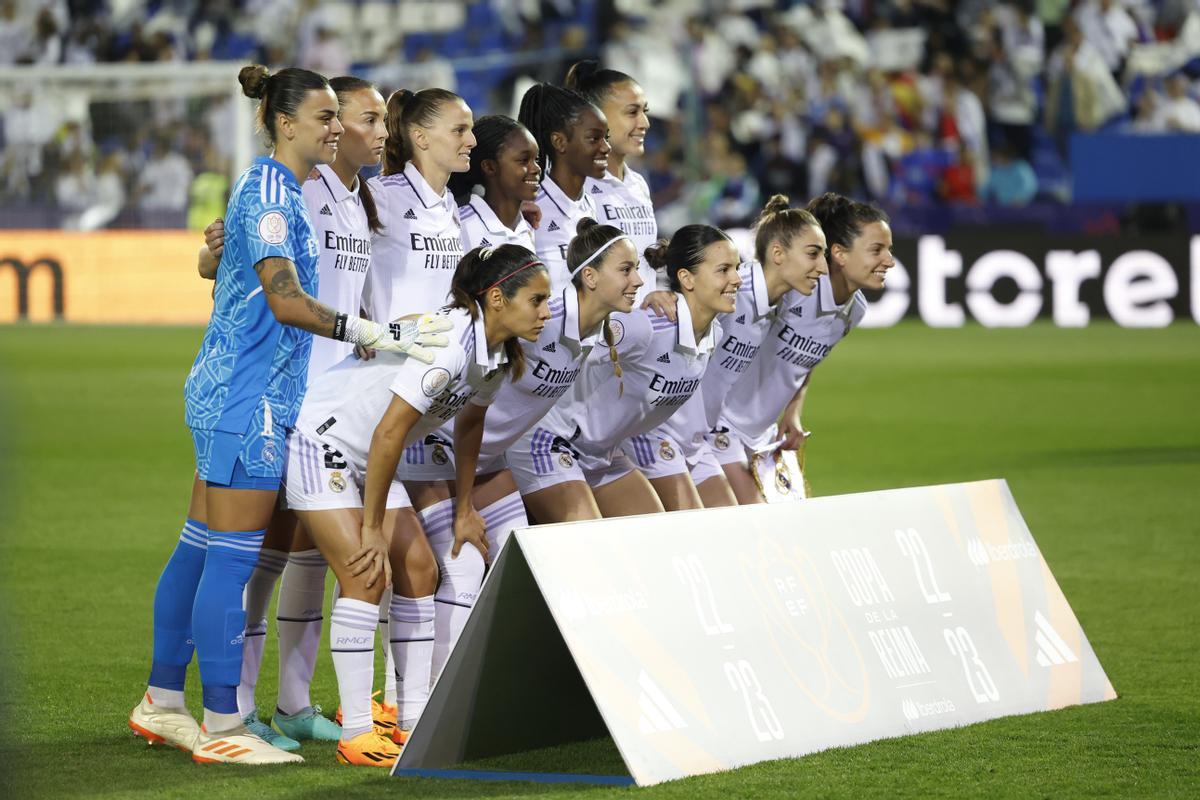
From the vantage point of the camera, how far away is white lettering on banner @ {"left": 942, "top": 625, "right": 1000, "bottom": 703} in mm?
5223

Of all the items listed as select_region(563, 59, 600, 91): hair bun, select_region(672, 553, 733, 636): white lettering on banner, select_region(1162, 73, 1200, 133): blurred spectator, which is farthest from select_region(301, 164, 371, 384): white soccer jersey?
select_region(1162, 73, 1200, 133): blurred spectator

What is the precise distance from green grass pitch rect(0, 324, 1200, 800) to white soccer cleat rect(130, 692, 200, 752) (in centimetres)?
5

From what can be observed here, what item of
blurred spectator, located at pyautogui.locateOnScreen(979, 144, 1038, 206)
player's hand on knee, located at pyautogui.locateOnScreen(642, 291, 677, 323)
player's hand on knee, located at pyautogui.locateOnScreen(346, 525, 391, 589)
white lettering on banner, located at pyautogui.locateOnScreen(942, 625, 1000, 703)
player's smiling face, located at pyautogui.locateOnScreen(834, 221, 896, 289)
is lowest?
blurred spectator, located at pyautogui.locateOnScreen(979, 144, 1038, 206)

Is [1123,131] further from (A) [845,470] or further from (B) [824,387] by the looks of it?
(A) [845,470]

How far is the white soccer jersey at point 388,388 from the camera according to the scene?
15.5 feet

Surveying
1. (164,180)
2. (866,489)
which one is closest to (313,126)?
(866,489)

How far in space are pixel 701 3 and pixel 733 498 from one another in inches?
770

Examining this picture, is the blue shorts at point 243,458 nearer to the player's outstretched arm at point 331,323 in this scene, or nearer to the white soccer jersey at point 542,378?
the player's outstretched arm at point 331,323

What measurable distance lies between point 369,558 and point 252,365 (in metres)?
0.61

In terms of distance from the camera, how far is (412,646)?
16.4ft

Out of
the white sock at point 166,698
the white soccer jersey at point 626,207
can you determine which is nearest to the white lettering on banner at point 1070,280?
the white soccer jersey at point 626,207

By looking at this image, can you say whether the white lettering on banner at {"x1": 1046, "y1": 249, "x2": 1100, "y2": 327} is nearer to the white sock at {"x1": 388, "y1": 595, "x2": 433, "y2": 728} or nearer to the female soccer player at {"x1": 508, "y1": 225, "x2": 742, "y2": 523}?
the female soccer player at {"x1": 508, "y1": 225, "x2": 742, "y2": 523}

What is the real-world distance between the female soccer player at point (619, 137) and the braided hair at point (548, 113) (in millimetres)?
261

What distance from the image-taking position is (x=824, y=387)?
1628 cm
